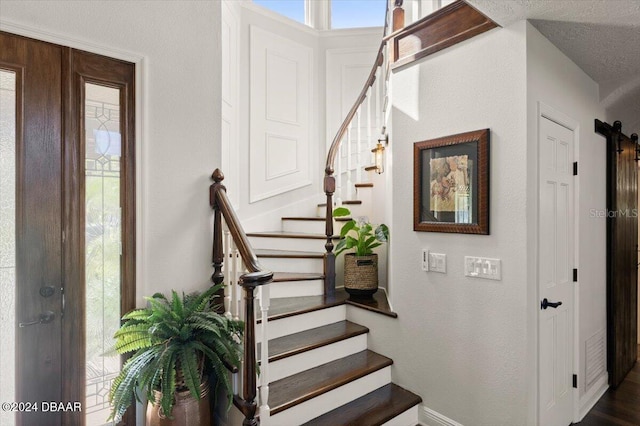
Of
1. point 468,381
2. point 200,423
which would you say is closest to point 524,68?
point 468,381

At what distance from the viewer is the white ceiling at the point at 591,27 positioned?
5.52 feet

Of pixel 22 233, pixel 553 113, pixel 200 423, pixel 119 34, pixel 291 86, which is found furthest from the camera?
pixel 291 86

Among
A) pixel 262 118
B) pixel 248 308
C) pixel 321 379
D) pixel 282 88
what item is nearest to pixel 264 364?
pixel 248 308

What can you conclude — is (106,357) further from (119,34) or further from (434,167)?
(434,167)

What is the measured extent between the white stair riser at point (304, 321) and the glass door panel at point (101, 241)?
0.90m

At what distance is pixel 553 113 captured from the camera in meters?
2.10

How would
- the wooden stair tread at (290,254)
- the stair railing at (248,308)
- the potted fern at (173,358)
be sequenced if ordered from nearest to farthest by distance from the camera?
the potted fern at (173,358) → the stair railing at (248,308) → the wooden stair tread at (290,254)

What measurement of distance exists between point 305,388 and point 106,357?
116 cm

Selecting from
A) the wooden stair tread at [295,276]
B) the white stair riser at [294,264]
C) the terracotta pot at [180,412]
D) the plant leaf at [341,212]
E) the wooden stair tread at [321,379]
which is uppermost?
the plant leaf at [341,212]

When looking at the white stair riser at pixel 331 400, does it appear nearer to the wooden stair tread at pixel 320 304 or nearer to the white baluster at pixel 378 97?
the wooden stair tread at pixel 320 304

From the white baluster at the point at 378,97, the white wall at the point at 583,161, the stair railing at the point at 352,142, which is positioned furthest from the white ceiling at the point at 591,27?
the white baluster at the point at 378,97

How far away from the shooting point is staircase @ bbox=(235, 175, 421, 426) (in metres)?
2.13

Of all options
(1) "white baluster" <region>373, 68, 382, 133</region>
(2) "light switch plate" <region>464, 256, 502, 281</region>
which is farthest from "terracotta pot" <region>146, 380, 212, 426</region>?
(1) "white baluster" <region>373, 68, 382, 133</region>

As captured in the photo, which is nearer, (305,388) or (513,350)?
(513,350)
